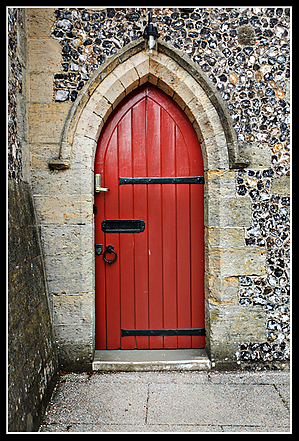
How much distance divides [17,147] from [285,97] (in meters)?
2.43

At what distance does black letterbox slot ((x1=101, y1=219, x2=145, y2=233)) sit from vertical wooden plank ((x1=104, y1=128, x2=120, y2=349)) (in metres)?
0.04

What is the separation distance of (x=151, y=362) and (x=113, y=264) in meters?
0.97

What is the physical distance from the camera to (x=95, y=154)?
2891mm

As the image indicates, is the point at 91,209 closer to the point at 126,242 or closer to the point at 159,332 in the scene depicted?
the point at 126,242

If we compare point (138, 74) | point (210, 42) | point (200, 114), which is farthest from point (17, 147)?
point (210, 42)

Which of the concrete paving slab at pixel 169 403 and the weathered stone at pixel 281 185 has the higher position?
the weathered stone at pixel 281 185

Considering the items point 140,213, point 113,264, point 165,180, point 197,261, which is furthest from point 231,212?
point 113,264

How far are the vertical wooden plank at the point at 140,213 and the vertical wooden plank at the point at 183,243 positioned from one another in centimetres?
32

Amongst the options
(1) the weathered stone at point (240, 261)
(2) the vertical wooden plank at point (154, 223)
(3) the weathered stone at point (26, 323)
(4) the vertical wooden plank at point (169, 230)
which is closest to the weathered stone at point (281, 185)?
(1) the weathered stone at point (240, 261)

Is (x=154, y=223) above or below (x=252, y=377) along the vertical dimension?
above

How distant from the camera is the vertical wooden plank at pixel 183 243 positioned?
9.59ft

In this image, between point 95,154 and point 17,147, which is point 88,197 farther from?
point 17,147

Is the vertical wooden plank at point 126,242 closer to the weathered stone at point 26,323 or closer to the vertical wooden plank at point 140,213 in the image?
the vertical wooden plank at point 140,213

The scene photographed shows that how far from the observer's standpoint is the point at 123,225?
9.55 ft
